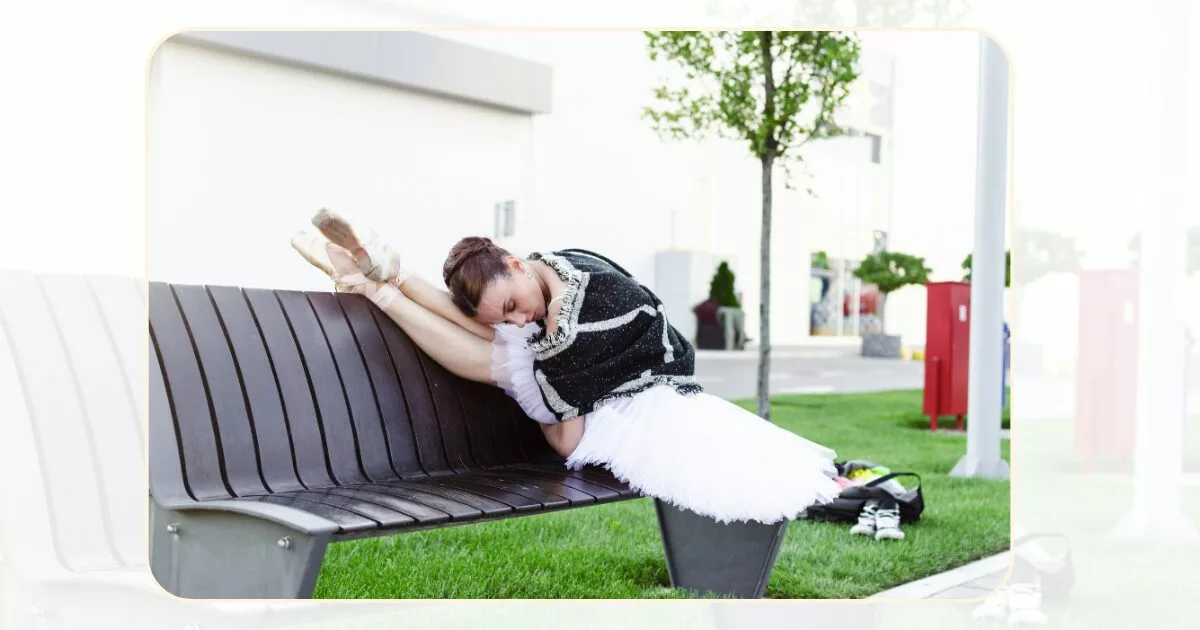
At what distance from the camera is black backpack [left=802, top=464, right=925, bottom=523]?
368cm

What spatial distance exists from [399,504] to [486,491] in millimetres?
265

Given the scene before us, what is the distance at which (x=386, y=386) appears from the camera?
8.59 ft

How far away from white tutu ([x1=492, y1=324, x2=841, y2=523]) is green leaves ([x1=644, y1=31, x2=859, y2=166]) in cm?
164

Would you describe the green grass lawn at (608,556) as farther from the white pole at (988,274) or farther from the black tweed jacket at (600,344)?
the black tweed jacket at (600,344)

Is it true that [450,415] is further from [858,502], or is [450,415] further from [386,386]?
[858,502]

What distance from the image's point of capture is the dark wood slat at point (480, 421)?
9.11ft

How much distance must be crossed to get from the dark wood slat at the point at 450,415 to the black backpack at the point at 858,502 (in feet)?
4.85

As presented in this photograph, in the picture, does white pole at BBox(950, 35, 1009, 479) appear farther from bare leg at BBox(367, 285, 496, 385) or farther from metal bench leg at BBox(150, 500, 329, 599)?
metal bench leg at BBox(150, 500, 329, 599)
